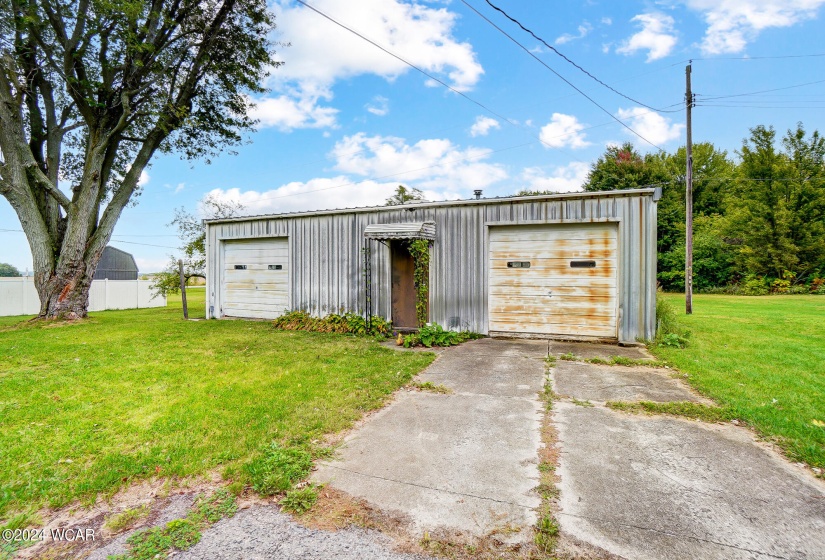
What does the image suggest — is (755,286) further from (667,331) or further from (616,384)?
(616,384)

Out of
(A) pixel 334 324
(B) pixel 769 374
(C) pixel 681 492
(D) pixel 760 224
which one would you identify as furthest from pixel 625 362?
(D) pixel 760 224

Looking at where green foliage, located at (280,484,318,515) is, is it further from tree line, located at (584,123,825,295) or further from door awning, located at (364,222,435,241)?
tree line, located at (584,123,825,295)

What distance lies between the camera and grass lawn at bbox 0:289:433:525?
229cm

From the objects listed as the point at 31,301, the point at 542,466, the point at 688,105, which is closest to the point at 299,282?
the point at 542,466

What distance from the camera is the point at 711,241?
20141 millimetres

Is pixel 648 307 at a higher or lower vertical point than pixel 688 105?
lower

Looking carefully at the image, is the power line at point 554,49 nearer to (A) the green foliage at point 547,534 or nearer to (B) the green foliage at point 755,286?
(A) the green foliage at point 547,534

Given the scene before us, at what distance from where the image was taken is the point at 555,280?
6.67 metres

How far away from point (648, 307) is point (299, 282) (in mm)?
6901

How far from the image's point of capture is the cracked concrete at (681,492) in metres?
1.64

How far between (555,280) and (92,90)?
1095cm

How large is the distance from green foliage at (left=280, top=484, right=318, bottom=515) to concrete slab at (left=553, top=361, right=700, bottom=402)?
101 inches

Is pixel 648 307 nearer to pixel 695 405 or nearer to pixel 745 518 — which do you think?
pixel 695 405

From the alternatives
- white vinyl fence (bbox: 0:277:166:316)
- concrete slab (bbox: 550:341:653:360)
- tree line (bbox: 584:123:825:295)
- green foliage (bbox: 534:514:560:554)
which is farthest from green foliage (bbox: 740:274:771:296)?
white vinyl fence (bbox: 0:277:166:316)
